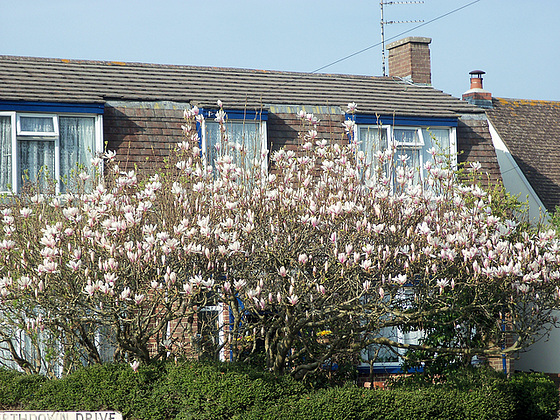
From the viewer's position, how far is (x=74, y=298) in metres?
8.12

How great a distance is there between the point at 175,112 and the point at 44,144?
2800mm

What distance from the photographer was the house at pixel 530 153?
17.8 meters

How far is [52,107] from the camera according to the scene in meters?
13.7

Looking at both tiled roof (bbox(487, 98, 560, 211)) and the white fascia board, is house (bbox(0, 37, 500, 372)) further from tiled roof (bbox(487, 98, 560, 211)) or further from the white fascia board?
tiled roof (bbox(487, 98, 560, 211))

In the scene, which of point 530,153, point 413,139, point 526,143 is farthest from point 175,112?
point 526,143

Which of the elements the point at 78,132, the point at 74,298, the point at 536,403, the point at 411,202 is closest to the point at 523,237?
the point at 411,202

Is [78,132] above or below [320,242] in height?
above

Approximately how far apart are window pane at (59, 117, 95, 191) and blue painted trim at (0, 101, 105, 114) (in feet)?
0.70

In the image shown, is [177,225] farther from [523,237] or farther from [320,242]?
[523,237]

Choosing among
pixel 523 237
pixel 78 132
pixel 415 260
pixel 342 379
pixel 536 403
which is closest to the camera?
pixel 415 260

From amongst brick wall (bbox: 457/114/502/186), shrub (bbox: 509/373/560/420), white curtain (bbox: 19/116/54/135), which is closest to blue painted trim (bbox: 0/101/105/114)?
white curtain (bbox: 19/116/54/135)

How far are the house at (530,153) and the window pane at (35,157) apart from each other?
38.8 feet

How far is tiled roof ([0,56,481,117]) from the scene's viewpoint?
14289 mm

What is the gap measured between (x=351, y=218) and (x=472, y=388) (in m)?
3.65
